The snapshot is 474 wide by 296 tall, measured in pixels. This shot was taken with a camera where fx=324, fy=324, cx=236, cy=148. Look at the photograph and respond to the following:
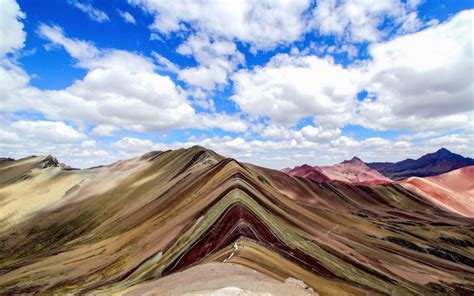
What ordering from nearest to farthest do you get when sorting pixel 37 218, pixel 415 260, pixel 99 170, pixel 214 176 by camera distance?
1. pixel 415 260
2. pixel 214 176
3. pixel 37 218
4. pixel 99 170

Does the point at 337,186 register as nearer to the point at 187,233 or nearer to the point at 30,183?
the point at 187,233

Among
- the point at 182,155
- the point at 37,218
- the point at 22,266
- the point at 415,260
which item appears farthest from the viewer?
the point at 182,155

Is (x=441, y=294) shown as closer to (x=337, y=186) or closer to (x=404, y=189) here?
(x=337, y=186)

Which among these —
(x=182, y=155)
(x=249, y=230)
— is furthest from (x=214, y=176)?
(x=182, y=155)

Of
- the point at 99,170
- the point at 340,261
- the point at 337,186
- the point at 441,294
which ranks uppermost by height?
the point at 99,170

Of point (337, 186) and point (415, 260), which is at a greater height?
point (337, 186)

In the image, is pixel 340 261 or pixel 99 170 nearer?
pixel 340 261
